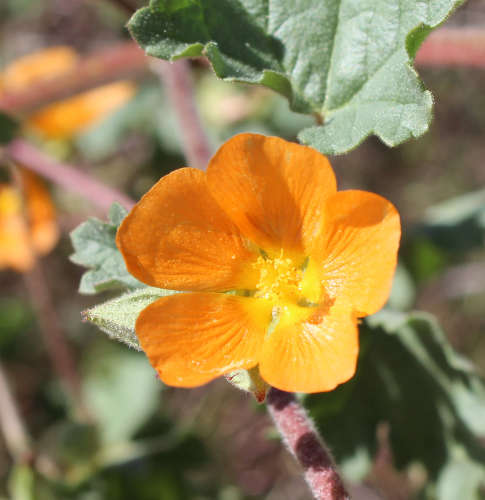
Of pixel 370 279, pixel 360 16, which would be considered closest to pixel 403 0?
pixel 360 16

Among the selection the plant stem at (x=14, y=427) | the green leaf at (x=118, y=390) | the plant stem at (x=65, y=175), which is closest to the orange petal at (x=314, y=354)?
the plant stem at (x=65, y=175)

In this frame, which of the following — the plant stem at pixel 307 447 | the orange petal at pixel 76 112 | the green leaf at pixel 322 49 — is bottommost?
the orange petal at pixel 76 112

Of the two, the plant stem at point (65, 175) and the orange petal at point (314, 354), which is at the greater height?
the orange petal at point (314, 354)

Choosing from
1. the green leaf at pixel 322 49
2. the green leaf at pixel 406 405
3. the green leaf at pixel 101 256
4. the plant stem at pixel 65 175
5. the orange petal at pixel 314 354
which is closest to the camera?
the orange petal at pixel 314 354

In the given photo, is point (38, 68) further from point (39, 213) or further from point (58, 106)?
point (39, 213)

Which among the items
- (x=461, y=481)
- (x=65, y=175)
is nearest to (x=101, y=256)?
(x=65, y=175)

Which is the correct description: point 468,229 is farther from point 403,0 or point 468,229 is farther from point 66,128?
point 66,128

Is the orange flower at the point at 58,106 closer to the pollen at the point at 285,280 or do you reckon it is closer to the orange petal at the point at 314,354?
the pollen at the point at 285,280
